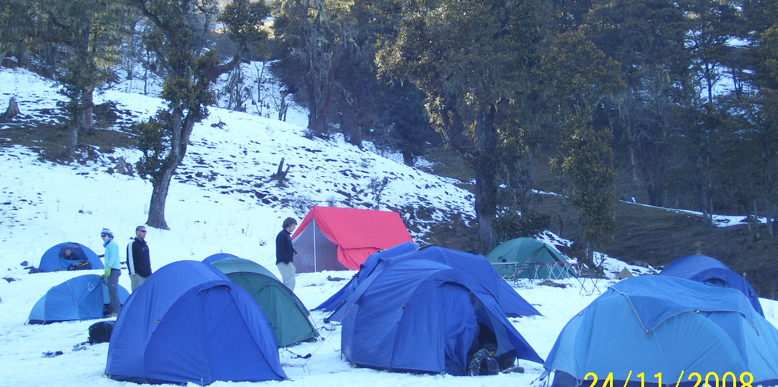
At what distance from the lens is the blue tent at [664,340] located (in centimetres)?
682

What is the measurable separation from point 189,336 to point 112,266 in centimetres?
399

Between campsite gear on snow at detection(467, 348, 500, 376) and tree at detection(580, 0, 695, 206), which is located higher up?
tree at detection(580, 0, 695, 206)

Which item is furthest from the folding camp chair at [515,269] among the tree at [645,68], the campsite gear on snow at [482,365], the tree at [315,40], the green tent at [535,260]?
the tree at [315,40]

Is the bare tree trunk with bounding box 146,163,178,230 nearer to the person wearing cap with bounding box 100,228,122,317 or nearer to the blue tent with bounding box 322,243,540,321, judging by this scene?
the person wearing cap with bounding box 100,228,122,317

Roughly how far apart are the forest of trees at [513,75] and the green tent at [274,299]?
11572mm

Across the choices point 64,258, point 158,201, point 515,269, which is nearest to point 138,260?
point 64,258

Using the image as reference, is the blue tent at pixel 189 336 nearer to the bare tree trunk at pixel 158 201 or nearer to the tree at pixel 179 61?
the tree at pixel 179 61

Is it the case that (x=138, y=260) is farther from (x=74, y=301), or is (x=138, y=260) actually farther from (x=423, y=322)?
(x=423, y=322)

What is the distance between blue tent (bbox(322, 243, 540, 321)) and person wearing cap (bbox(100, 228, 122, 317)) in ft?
11.4

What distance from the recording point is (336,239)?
17688 millimetres

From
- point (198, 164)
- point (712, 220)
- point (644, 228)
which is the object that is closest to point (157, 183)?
point (198, 164)

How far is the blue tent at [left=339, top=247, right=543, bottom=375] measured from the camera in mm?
8062

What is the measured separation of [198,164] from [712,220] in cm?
2455

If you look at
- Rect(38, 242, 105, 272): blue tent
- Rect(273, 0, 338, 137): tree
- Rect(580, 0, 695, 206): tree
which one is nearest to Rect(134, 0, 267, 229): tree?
Rect(38, 242, 105, 272): blue tent
